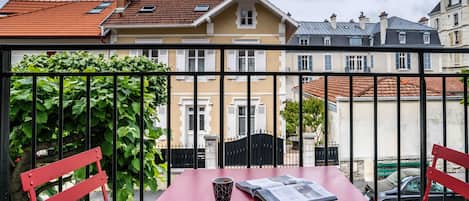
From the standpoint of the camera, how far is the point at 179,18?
30.4ft

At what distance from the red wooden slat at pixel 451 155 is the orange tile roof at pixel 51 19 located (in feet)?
24.2

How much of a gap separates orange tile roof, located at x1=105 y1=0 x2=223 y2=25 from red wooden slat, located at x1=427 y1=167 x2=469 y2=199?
336 inches

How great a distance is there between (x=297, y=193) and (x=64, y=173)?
1.91ft

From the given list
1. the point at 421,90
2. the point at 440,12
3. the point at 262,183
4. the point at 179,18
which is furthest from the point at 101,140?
the point at 179,18

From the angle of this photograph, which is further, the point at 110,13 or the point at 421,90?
the point at 110,13

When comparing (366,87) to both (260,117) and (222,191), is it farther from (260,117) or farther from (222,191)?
(260,117)

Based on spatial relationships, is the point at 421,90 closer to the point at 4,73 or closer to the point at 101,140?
the point at 101,140

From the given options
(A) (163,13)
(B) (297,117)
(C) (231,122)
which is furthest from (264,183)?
(A) (163,13)

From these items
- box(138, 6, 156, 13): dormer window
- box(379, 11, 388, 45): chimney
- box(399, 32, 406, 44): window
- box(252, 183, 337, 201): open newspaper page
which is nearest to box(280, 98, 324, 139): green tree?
box(399, 32, 406, 44): window

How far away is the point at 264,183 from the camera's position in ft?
3.13

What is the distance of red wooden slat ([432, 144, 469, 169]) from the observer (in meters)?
0.97

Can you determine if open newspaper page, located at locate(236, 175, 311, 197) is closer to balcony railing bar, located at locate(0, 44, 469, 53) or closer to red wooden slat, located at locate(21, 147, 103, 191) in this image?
red wooden slat, located at locate(21, 147, 103, 191)

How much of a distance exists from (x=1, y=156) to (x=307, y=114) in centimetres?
363

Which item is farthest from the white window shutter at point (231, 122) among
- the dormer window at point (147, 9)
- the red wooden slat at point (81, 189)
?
the dormer window at point (147, 9)
